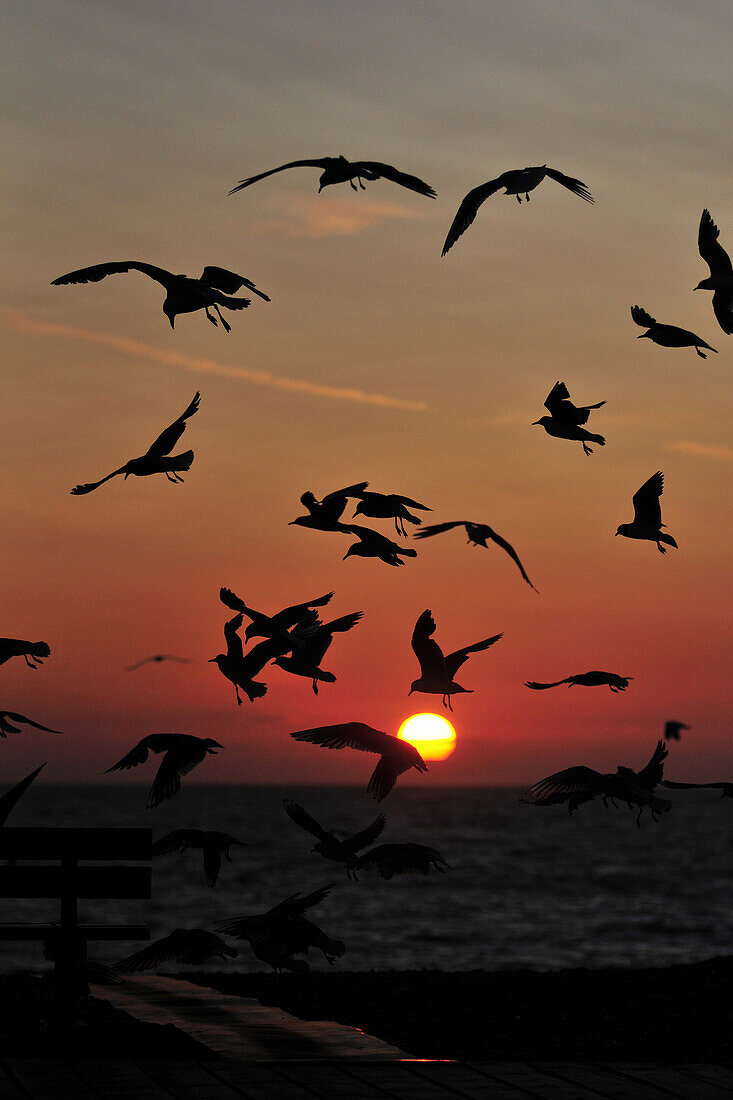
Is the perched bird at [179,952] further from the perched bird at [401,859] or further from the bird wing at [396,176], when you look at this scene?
the bird wing at [396,176]

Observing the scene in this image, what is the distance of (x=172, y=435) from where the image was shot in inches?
327

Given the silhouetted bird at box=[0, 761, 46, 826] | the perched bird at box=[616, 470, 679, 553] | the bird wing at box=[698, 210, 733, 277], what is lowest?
the silhouetted bird at box=[0, 761, 46, 826]

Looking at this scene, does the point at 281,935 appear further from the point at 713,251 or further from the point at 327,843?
the point at 713,251

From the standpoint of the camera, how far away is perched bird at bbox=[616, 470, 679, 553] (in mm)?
8438

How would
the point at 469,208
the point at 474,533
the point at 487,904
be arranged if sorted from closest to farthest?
1. the point at 474,533
2. the point at 469,208
3. the point at 487,904

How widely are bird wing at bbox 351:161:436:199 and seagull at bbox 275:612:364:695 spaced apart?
2.64 m

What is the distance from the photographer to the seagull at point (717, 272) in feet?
25.8

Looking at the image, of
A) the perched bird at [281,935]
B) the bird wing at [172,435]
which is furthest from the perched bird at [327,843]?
the bird wing at [172,435]

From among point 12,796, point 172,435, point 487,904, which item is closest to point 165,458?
point 172,435

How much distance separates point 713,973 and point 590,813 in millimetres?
175460

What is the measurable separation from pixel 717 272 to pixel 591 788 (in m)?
3.34

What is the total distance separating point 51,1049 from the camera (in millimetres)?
7918

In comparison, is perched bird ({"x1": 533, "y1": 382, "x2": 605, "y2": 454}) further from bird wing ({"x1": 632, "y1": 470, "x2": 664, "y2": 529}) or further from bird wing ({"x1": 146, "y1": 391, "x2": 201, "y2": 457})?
bird wing ({"x1": 146, "y1": 391, "x2": 201, "y2": 457})

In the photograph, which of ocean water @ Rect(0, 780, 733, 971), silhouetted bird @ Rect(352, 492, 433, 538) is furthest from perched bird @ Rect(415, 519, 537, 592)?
ocean water @ Rect(0, 780, 733, 971)
